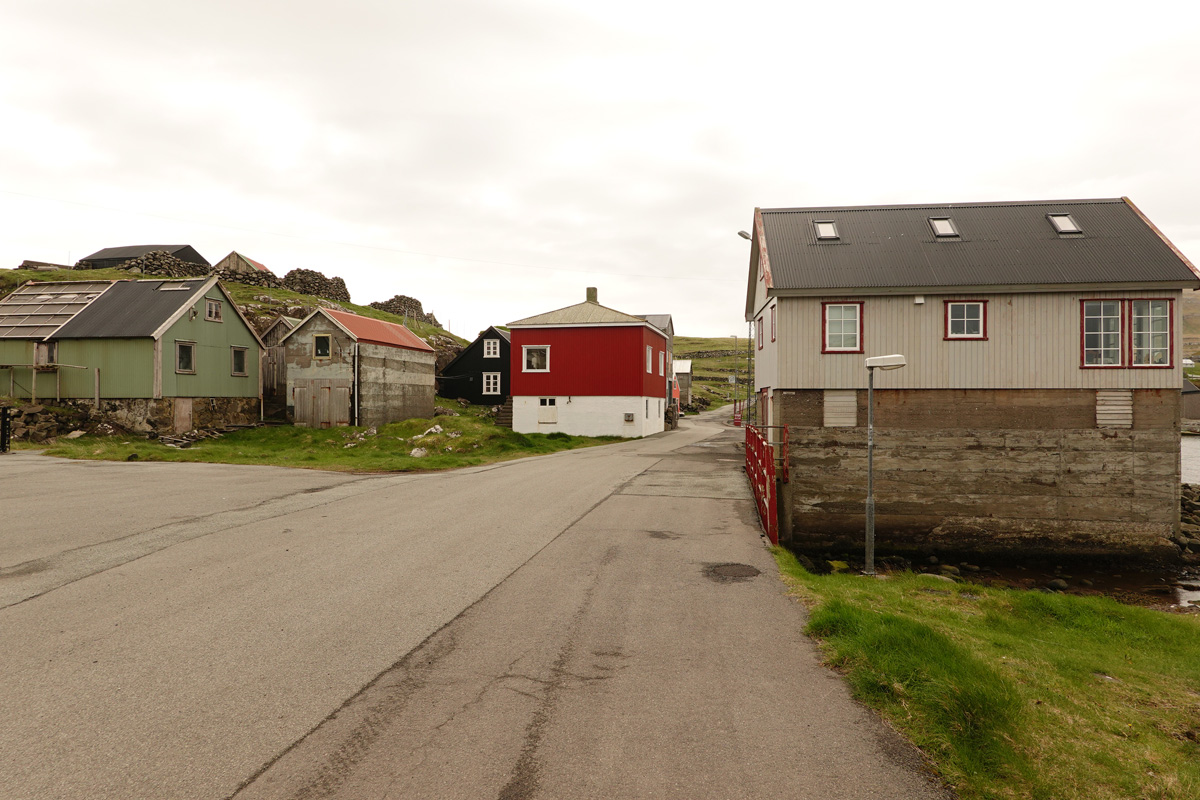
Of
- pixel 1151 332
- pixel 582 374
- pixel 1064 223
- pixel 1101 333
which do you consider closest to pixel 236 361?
pixel 582 374

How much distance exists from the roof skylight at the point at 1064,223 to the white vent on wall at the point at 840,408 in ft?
28.6

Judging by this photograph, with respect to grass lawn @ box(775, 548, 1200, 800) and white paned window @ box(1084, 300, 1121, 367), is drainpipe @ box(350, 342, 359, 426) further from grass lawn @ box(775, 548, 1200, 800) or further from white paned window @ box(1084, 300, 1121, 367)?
white paned window @ box(1084, 300, 1121, 367)

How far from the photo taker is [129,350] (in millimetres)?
28438

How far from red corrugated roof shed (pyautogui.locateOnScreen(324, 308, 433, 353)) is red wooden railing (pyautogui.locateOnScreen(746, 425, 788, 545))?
2179 centimetres

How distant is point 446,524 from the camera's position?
1231cm

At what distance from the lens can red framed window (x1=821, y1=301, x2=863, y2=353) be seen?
60.1ft

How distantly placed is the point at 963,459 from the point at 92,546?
1951 cm

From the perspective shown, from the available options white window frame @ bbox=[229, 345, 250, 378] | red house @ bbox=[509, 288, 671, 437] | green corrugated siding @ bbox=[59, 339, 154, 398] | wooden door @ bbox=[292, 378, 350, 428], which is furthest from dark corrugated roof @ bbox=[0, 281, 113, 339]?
red house @ bbox=[509, 288, 671, 437]

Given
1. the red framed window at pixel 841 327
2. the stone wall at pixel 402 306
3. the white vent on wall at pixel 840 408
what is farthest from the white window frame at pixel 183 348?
the stone wall at pixel 402 306

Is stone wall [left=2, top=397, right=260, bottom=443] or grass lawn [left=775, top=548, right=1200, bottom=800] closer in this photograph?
grass lawn [left=775, top=548, right=1200, bottom=800]

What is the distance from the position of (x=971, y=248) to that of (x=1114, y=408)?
5875 millimetres

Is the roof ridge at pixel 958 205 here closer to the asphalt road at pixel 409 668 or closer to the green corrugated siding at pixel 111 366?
the asphalt road at pixel 409 668

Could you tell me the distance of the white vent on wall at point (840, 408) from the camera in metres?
18.0

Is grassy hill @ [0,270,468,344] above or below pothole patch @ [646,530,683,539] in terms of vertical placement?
above
